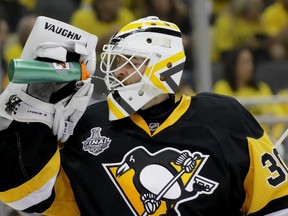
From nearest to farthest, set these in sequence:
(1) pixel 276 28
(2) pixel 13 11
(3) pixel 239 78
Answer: (2) pixel 13 11, (3) pixel 239 78, (1) pixel 276 28

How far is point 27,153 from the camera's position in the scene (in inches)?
110

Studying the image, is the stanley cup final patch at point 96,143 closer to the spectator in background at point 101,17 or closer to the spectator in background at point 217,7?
the spectator in background at point 101,17

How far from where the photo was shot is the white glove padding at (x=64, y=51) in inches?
108

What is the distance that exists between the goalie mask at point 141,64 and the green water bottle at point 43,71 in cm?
13

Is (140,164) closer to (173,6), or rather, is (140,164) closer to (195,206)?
(195,206)

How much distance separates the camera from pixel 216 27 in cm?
630

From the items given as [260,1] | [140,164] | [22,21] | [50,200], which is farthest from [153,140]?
[260,1]

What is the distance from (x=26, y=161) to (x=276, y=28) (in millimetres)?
4032

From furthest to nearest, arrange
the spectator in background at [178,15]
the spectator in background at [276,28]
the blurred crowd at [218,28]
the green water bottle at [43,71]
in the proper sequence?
the spectator in background at [276,28] → the spectator in background at [178,15] → the blurred crowd at [218,28] → the green water bottle at [43,71]

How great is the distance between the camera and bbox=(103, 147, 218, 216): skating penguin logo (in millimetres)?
2811

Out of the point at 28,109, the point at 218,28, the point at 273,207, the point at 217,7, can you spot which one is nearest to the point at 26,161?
the point at 28,109

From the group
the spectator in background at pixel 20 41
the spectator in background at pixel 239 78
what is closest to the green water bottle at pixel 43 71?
the spectator in background at pixel 20 41

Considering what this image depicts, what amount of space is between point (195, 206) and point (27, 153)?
565mm

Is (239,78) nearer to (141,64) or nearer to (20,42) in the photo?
(20,42)
